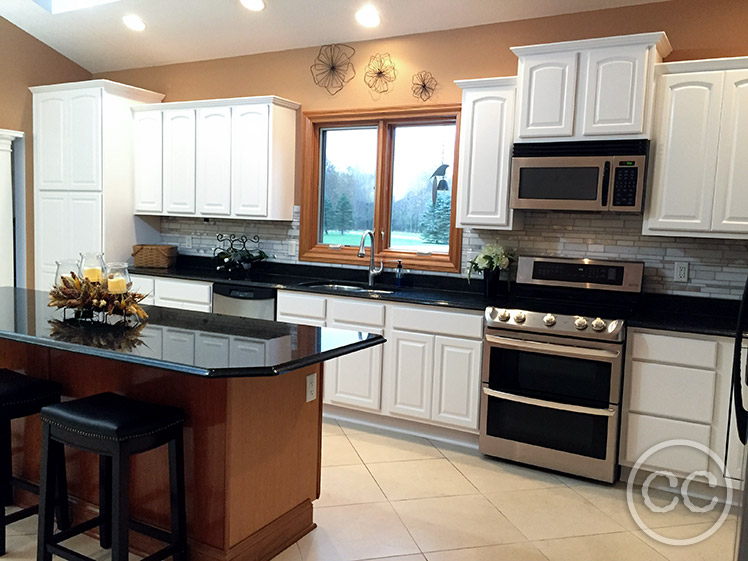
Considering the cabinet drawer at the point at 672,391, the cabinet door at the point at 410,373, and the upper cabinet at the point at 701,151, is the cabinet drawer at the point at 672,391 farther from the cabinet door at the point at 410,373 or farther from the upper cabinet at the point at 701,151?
the cabinet door at the point at 410,373

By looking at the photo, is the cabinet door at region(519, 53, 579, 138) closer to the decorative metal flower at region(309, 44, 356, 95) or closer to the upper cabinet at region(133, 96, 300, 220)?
the decorative metal flower at region(309, 44, 356, 95)

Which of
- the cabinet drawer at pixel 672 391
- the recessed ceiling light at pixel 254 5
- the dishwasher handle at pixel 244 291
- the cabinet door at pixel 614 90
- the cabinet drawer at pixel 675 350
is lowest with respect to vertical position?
the cabinet drawer at pixel 672 391

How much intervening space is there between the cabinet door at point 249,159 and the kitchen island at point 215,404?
215cm

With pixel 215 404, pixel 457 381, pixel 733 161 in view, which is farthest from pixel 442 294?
pixel 215 404

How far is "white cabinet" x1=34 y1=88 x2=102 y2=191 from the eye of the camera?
5.17 metres

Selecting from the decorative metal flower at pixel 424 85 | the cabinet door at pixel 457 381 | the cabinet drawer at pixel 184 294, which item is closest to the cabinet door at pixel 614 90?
the decorative metal flower at pixel 424 85

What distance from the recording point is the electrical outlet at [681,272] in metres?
3.71

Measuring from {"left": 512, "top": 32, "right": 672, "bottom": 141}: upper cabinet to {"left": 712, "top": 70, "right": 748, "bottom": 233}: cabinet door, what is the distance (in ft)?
1.24

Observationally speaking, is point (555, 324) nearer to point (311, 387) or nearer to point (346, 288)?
point (311, 387)

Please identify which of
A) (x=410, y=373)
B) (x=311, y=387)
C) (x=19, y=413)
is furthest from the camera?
(x=410, y=373)

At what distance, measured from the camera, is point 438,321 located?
12.7ft

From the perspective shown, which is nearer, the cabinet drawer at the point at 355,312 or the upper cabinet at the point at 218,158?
the cabinet drawer at the point at 355,312

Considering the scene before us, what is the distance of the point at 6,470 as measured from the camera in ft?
8.87

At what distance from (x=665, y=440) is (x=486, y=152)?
6.33ft
